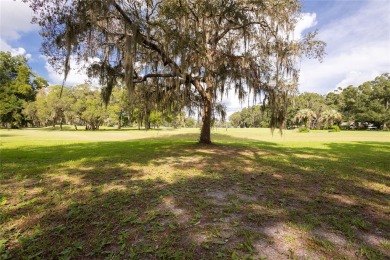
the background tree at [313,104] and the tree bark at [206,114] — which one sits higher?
the background tree at [313,104]

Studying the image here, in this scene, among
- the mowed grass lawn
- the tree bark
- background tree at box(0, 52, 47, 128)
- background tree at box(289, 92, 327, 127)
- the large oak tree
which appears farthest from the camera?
background tree at box(289, 92, 327, 127)

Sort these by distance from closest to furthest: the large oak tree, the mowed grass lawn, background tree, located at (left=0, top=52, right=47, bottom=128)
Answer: the mowed grass lawn → the large oak tree → background tree, located at (left=0, top=52, right=47, bottom=128)

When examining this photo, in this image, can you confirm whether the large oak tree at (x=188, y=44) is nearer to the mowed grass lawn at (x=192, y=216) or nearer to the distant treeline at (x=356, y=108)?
the mowed grass lawn at (x=192, y=216)

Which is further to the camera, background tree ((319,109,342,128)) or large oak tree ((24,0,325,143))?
background tree ((319,109,342,128))

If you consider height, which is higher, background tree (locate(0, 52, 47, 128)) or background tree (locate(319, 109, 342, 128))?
background tree (locate(0, 52, 47, 128))

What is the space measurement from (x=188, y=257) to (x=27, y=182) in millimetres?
5154

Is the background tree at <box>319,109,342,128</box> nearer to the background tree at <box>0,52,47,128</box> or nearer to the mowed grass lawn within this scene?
the mowed grass lawn

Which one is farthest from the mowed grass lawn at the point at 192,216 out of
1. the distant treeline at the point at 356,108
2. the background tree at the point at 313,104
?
the background tree at the point at 313,104

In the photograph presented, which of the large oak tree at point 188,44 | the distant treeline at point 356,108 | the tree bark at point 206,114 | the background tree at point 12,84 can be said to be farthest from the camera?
the distant treeline at point 356,108

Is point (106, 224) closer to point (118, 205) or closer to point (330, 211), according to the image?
point (118, 205)

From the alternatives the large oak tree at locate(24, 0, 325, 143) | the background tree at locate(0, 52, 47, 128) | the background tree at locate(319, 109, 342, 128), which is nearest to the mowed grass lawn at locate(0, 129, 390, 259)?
the large oak tree at locate(24, 0, 325, 143)

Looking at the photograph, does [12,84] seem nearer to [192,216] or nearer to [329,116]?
[192,216]

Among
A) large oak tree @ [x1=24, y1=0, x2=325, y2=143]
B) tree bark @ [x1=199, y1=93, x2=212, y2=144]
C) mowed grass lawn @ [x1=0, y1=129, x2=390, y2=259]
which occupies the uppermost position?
large oak tree @ [x1=24, y1=0, x2=325, y2=143]

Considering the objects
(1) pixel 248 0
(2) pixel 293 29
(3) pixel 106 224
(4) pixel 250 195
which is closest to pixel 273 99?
(2) pixel 293 29
